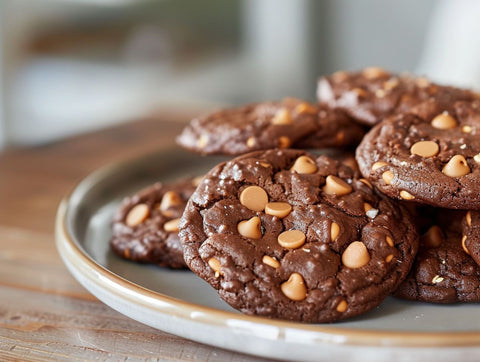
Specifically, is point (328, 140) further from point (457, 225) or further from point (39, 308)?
point (39, 308)

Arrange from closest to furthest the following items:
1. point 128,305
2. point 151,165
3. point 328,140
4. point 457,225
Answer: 1. point 128,305
2. point 457,225
3. point 328,140
4. point 151,165

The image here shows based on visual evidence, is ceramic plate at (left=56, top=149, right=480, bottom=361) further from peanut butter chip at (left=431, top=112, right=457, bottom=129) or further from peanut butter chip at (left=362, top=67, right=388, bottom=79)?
peanut butter chip at (left=362, top=67, right=388, bottom=79)

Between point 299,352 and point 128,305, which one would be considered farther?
point 128,305

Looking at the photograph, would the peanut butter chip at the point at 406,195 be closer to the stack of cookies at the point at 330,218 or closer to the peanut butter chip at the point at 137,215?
the stack of cookies at the point at 330,218

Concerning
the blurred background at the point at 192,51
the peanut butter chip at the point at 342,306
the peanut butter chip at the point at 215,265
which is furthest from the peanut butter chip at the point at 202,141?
the blurred background at the point at 192,51

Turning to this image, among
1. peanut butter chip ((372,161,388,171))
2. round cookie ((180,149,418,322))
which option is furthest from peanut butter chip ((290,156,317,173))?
peanut butter chip ((372,161,388,171))

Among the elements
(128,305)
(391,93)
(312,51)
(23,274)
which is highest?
(391,93)

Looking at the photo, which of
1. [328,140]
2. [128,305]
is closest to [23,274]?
[128,305]
